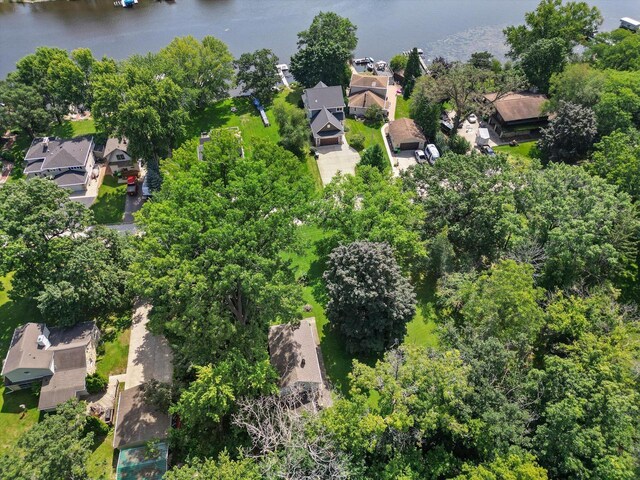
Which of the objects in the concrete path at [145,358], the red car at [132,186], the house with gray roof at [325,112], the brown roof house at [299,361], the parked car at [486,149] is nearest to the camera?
the brown roof house at [299,361]

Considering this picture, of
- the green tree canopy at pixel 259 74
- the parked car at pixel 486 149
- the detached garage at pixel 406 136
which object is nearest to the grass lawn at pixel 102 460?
the detached garage at pixel 406 136

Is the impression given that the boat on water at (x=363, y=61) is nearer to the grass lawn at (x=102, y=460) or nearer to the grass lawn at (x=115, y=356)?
the grass lawn at (x=115, y=356)

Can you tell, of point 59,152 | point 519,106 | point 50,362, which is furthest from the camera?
point 519,106

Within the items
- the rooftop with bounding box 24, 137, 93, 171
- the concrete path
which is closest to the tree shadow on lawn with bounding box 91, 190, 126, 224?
the rooftop with bounding box 24, 137, 93, 171

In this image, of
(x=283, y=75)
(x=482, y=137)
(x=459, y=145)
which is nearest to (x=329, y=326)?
(x=459, y=145)

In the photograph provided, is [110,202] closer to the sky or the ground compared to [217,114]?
closer to the ground

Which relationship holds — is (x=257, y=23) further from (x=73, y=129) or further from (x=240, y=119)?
(x=73, y=129)
